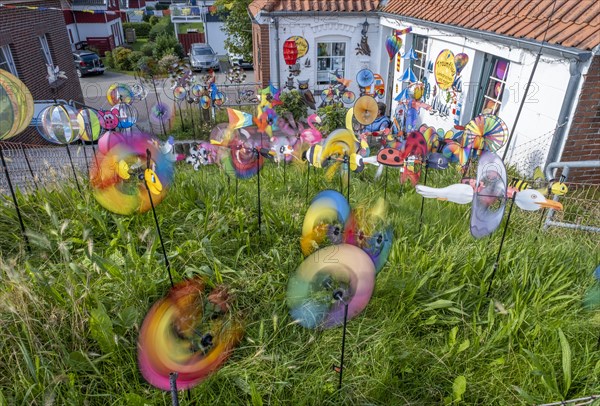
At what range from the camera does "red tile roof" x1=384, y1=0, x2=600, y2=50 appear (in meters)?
4.38

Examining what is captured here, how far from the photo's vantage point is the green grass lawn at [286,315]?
177 cm

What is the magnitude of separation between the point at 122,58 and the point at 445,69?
735 inches

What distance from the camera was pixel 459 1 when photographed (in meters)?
6.70

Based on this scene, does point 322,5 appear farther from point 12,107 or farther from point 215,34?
point 215,34

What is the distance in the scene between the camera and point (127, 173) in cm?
246

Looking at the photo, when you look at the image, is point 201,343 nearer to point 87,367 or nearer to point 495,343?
point 87,367

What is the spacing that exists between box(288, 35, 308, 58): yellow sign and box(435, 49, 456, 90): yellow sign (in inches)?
123

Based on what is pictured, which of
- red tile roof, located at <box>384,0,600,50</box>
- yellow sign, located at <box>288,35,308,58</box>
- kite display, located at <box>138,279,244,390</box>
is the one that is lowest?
kite display, located at <box>138,279,244,390</box>

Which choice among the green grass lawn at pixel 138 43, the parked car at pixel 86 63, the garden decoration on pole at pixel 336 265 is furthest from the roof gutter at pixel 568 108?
the green grass lawn at pixel 138 43

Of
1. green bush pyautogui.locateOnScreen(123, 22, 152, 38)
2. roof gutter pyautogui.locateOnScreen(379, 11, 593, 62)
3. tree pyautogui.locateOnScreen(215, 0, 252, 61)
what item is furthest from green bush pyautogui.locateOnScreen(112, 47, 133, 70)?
roof gutter pyautogui.locateOnScreen(379, 11, 593, 62)

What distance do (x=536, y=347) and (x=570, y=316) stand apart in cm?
37

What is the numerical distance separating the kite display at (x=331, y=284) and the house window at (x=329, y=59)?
7.99m

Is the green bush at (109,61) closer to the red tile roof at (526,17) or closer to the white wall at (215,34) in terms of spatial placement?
the white wall at (215,34)

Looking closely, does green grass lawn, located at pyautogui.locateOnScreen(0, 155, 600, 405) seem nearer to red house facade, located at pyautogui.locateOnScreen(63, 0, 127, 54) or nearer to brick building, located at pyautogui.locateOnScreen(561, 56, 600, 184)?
brick building, located at pyautogui.locateOnScreen(561, 56, 600, 184)
